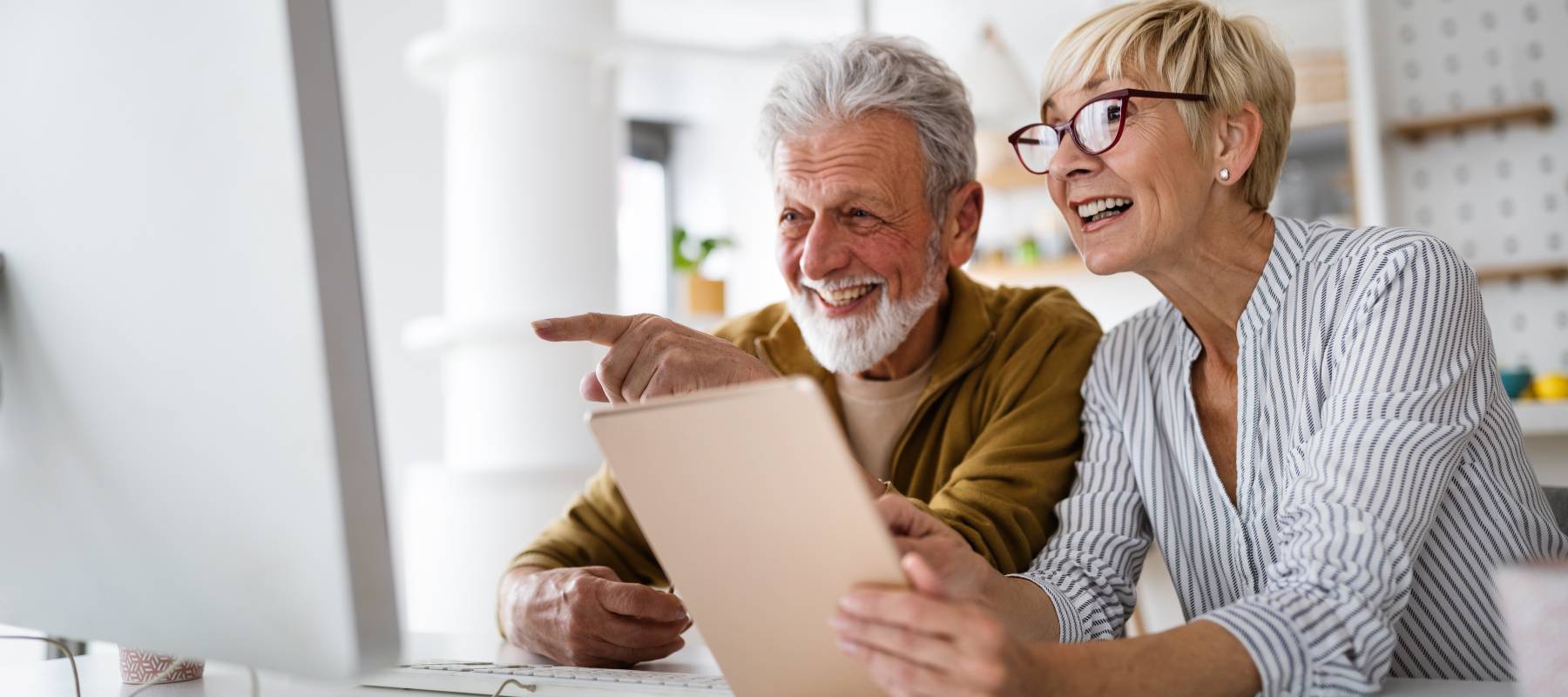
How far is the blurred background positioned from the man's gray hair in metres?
0.12

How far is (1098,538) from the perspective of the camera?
1.21 meters

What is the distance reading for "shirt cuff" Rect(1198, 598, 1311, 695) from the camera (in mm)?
809

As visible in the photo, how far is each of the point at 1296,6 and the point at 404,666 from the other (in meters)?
4.30

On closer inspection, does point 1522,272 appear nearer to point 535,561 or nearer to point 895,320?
point 895,320

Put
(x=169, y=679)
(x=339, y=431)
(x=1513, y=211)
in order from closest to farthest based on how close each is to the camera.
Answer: (x=339, y=431)
(x=169, y=679)
(x=1513, y=211)

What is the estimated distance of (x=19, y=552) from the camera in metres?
0.78

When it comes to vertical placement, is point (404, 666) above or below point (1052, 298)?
below

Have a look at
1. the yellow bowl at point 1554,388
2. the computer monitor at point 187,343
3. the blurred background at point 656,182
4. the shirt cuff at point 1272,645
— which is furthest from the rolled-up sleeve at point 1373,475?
the yellow bowl at point 1554,388

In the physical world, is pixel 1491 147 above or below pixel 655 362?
above

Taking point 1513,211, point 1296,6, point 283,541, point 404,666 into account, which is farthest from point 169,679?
point 1296,6

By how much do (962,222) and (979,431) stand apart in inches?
12.3

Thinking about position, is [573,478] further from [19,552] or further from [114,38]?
[114,38]

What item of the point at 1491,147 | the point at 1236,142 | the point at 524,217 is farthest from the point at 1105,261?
the point at 1491,147

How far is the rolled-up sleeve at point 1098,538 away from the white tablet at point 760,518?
1.39 feet
